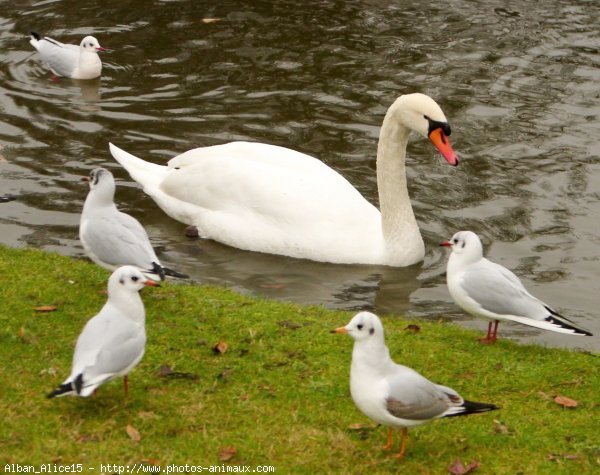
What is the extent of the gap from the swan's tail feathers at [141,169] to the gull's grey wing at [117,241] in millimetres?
2978

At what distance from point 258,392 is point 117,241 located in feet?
5.42

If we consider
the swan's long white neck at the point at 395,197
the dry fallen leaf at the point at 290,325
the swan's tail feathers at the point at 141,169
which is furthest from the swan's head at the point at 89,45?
the dry fallen leaf at the point at 290,325

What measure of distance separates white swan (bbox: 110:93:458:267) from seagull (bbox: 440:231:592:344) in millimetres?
2054

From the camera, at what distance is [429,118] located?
372 inches

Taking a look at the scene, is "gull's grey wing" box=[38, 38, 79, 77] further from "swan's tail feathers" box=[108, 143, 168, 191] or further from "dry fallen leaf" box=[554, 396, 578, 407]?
"dry fallen leaf" box=[554, 396, 578, 407]

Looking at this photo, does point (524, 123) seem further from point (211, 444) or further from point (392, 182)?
point (211, 444)

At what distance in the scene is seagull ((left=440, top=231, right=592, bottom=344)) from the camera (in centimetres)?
719

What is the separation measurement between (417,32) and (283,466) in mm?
10773

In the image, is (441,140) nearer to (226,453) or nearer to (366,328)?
(366,328)

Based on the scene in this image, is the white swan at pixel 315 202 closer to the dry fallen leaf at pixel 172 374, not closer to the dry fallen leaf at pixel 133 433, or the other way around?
the dry fallen leaf at pixel 172 374

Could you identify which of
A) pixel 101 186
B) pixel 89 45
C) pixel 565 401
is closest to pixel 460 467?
pixel 565 401

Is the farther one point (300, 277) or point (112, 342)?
point (300, 277)

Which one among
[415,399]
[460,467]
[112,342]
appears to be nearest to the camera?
[415,399]

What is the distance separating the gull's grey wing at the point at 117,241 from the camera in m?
7.36
